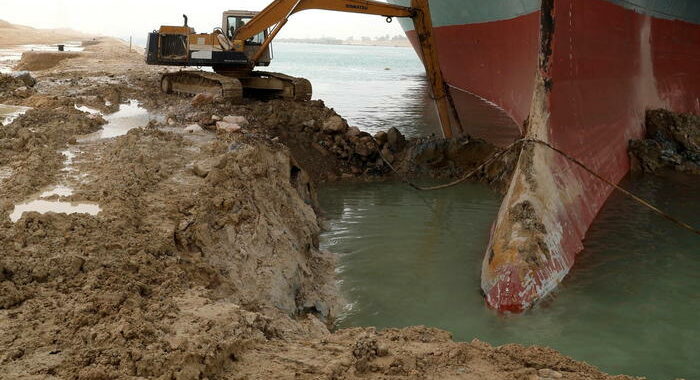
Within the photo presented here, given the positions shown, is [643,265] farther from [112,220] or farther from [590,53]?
[112,220]

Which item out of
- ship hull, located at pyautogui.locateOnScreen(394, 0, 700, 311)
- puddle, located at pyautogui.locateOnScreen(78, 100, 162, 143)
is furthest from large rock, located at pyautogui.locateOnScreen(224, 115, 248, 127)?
ship hull, located at pyautogui.locateOnScreen(394, 0, 700, 311)

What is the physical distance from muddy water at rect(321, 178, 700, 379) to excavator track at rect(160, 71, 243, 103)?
321cm

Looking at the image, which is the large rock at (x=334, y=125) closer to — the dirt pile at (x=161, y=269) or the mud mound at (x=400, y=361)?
the dirt pile at (x=161, y=269)

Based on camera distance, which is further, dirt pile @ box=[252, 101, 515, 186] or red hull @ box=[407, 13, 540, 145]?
red hull @ box=[407, 13, 540, 145]

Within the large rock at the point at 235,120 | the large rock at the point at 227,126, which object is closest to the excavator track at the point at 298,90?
the large rock at the point at 235,120

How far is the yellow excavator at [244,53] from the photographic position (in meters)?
9.95

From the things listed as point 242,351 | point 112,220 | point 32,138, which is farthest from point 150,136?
point 242,351

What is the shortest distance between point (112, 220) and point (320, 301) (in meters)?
1.77

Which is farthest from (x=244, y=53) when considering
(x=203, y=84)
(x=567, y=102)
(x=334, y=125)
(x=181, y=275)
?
(x=181, y=275)

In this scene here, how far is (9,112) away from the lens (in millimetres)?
8688

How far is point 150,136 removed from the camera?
272 inches

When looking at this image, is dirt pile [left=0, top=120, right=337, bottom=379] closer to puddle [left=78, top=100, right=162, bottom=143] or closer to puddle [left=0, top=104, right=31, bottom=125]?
puddle [left=78, top=100, right=162, bottom=143]

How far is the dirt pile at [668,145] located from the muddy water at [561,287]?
1097mm

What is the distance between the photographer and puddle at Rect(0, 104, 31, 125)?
802 centimetres
